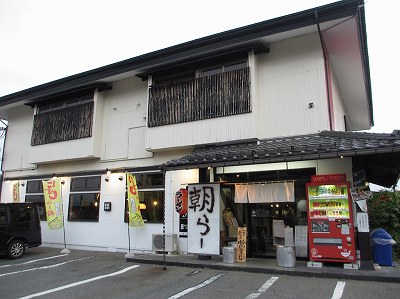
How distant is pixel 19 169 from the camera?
16.7 m

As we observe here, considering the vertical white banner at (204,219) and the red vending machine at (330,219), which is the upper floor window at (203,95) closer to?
the vertical white banner at (204,219)

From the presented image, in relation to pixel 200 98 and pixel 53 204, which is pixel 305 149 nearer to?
pixel 200 98

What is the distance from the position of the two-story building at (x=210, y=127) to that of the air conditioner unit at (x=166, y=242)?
0.20 meters

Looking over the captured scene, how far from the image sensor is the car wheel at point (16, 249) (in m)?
11.4

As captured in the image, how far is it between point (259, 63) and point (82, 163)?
862 centimetres

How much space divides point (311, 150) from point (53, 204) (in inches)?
403

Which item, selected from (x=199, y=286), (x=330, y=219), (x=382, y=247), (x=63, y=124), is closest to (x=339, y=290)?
(x=330, y=219)

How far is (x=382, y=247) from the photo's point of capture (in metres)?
8.36

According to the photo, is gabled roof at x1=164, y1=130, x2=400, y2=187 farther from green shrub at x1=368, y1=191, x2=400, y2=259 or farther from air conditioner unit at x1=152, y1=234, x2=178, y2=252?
air conditioner unit at x1=152, y1=234, x2=178, y2=252

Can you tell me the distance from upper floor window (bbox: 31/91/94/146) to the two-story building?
6cm

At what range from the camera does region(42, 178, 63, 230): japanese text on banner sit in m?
13.0

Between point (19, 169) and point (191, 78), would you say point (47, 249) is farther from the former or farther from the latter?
point (191, 78)

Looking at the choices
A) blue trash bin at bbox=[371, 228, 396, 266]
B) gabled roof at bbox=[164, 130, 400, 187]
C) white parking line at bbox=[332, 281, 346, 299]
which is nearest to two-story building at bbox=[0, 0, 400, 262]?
gabled roof at bbox=[164, 130, 400, 187]

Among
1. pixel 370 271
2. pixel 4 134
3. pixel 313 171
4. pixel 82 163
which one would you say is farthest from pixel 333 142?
pixel 4 134
